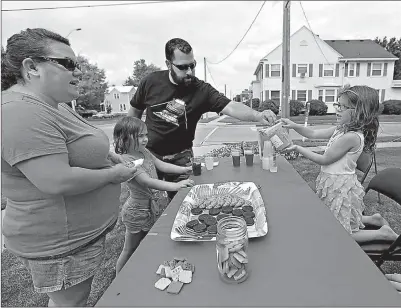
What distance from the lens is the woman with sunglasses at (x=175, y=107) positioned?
9.24ft

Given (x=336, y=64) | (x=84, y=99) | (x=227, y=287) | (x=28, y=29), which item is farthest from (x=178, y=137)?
(x=84, y=99)

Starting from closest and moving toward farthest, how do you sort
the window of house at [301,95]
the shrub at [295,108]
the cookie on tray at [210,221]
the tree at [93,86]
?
the cookie on tray at [210,221] < the shrub at [295,108] < the window of house at [301,95] < the tree at [93,86]

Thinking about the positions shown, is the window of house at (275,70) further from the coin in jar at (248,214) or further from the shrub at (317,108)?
the coin in jar at (248,214)

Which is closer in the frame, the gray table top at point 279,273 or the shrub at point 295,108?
the gray table top at point 279,273

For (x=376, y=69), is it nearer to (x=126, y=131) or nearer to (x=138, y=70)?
(x=126, y=131)

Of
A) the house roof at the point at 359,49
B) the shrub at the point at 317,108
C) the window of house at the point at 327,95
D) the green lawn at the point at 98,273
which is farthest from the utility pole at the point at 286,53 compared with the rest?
the house roof at the point at 359,49

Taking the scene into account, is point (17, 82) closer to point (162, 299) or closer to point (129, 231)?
point (162, 299)

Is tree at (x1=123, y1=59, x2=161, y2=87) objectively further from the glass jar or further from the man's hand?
the glass jar

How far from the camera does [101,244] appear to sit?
155 centimetres

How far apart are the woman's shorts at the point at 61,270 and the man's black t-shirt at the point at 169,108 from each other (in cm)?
156

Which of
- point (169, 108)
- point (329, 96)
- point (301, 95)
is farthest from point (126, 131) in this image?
point (329, 96)

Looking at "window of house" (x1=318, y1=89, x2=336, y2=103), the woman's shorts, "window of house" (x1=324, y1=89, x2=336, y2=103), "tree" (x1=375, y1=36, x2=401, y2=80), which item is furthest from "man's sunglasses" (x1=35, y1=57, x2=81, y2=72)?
"tree" (x1=375, y1=36, x2=401, y2=80)

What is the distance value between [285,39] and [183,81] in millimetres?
4349

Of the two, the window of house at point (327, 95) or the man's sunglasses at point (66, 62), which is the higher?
the man's sunglasses at point (66, 62)
